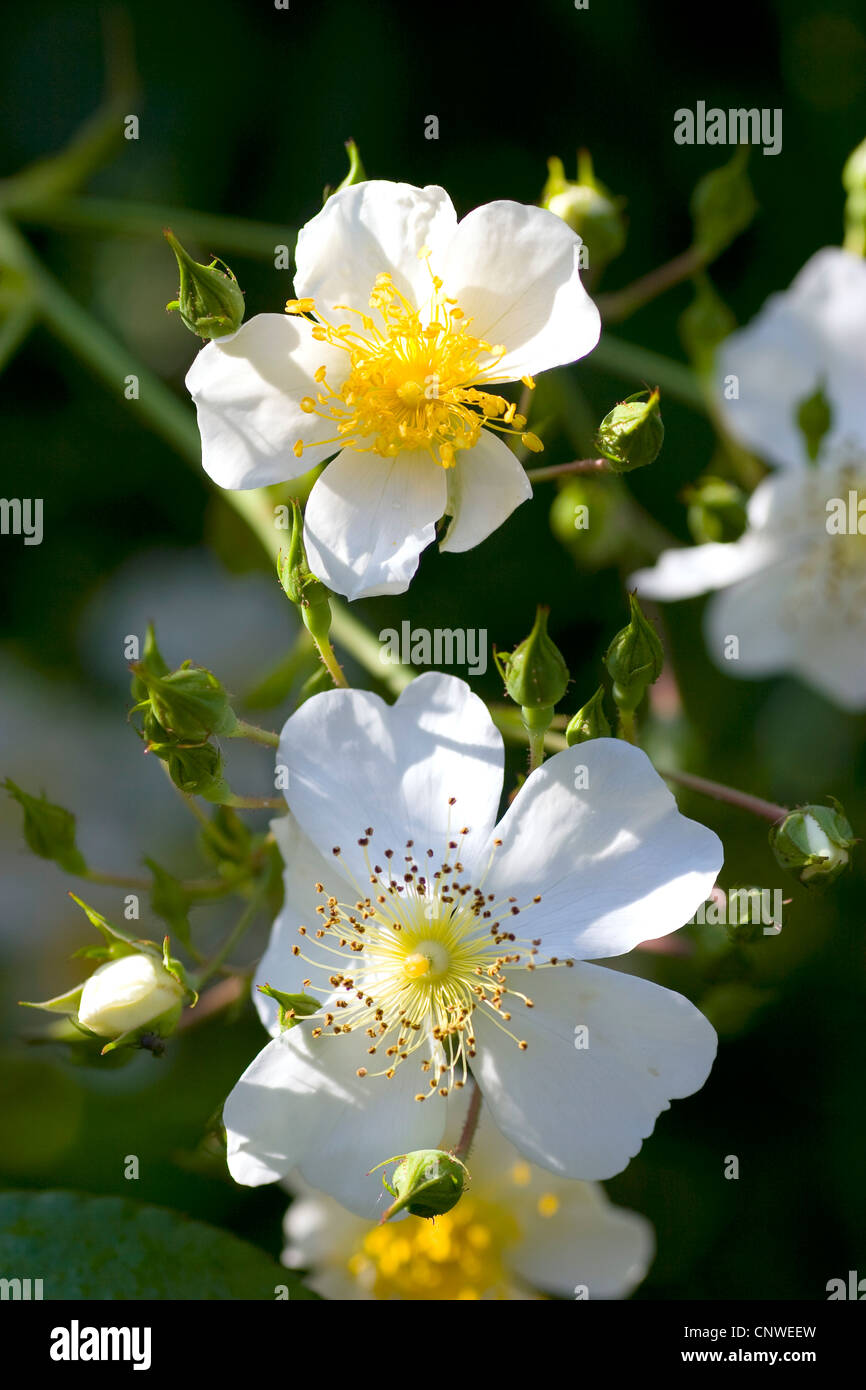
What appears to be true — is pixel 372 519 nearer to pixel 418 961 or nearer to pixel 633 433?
pixel 633 433

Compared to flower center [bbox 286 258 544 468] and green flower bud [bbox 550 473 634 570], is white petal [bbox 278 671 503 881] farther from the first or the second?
green flower bud [bbox 550 473 634 570]

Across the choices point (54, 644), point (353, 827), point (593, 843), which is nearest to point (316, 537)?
point (353, 827)

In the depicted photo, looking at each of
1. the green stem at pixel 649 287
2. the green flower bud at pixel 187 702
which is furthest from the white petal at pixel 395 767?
the green stem at pixel 649 287

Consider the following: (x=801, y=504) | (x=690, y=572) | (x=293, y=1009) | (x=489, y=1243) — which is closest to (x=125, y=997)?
(x=293, y=1009)

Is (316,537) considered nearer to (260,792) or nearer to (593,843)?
(593,843)

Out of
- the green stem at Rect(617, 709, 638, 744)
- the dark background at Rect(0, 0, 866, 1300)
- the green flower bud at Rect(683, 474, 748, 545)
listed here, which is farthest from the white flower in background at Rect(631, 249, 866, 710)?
the green stem at Rect(617, 709, 638, 744)

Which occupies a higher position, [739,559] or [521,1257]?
[739,559]
